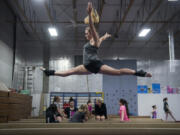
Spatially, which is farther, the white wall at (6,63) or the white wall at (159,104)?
the white wall at (159,104)

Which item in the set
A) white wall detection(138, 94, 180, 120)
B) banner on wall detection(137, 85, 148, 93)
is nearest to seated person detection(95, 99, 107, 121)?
white wall detection(138, 94, 180, 120)

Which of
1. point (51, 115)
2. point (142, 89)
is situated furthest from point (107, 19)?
point (51, 115)

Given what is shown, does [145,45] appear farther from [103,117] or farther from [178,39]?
[103,117]

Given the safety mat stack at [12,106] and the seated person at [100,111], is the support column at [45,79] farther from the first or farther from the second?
the seated person at [100,111]

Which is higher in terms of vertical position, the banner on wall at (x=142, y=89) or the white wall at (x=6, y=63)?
the white wall at (x=6, y=63)

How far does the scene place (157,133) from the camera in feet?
9.20

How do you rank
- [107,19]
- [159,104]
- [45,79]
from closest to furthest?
[107,19] → [159,104] → [45,79]

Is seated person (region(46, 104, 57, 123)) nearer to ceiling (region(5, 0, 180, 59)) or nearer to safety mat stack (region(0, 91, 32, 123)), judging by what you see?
safety mat stack (region(0, 91, 32, 123))

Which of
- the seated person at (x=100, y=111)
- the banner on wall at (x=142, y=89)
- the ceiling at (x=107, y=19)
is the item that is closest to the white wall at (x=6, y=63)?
the ceiling at (x=107, y=19)

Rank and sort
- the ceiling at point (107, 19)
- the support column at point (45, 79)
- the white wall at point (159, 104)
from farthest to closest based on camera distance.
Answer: the support column at point (45, 79) → the white wall at point (159, 104) → the ceiling at point (107, 19)

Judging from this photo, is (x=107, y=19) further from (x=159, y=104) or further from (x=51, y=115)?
(x=51, y=115)

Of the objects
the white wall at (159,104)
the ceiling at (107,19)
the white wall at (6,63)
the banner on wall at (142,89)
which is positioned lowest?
the white wall at (159,104)

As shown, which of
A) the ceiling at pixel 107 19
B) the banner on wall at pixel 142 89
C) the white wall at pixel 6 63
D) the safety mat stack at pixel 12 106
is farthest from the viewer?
the banner on wall at pixel 142 89

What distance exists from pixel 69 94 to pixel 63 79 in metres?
1.35
